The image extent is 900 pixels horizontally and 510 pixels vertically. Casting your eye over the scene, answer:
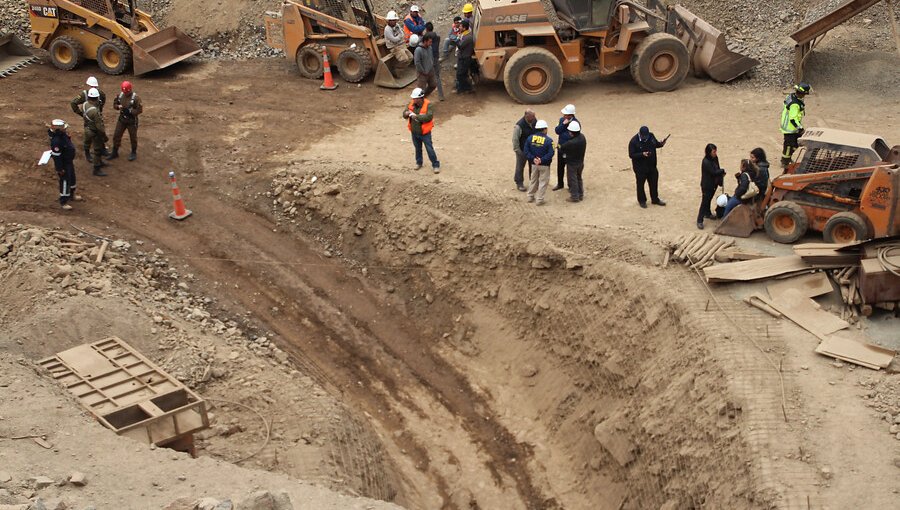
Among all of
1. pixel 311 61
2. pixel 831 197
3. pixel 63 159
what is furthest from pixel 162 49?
pixel 831 197

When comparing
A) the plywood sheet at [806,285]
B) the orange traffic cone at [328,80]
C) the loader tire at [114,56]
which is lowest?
the plywood sheet at [806,285]

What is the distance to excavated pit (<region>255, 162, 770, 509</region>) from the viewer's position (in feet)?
42.2

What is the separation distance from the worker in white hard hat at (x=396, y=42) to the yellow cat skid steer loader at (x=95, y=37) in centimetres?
494

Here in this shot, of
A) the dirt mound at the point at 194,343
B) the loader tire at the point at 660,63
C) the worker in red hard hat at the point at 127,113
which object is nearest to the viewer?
the dirt mound at the point at 194,343

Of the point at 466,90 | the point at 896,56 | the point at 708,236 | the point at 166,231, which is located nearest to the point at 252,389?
the point at 166,231

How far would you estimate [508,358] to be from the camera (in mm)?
15938

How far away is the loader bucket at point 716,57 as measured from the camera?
70.3 feet

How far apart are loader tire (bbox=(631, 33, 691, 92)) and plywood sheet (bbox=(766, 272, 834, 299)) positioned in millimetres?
8519

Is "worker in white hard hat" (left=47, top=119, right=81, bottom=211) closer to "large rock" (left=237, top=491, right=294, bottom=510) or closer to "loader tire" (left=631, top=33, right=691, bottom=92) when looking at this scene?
"large rock" (left=237, top=491, right=294, bottom=510)

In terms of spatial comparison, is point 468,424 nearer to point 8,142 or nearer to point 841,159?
point 841,159

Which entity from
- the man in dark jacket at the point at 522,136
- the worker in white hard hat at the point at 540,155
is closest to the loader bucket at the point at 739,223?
the worker in white hard hat at the point at 540,155

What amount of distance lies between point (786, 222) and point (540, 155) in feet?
13.2

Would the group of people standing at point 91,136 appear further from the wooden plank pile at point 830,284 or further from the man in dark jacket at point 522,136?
the wooden plank pile at point 830,284

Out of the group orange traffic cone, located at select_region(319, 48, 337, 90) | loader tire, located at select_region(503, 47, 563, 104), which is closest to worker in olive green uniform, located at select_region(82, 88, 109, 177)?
orange traffic cone, located at select_region(319, 48, 337, 90)
